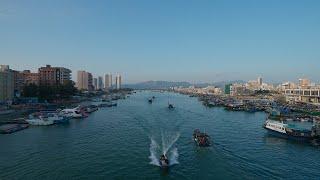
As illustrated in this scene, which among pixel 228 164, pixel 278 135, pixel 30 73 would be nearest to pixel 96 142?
pixel 228 164

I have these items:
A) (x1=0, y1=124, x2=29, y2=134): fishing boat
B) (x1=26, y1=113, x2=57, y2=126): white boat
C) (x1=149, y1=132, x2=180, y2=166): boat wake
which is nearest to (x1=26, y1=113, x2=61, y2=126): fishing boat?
(x1=26, y1=113, x2=57, y2=126): white boat

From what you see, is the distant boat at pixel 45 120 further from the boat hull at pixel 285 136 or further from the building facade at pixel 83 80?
the building facade at pixel 83 80

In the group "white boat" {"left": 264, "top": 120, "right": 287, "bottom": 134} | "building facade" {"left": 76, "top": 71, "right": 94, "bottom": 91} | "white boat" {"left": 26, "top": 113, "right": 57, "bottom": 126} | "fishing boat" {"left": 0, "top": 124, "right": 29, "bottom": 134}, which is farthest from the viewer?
"building facade" {"left": 76, "top": 71, "right": 94, "bottom": 91}

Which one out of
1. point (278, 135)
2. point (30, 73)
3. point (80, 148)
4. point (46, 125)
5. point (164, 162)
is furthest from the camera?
point (30, 73)

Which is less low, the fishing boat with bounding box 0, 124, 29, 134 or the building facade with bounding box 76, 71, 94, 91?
the building facade with bounding box 76, 71, 94, 91

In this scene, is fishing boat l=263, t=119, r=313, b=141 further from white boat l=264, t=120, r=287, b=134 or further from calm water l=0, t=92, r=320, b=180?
calm water l=0, t=92, r=320, b=180

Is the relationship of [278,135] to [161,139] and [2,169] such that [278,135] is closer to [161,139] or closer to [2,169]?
[161,139]
